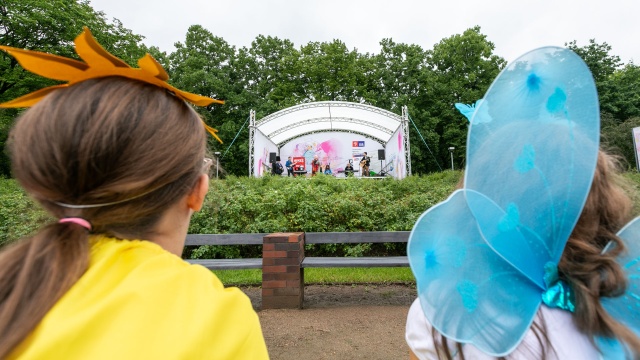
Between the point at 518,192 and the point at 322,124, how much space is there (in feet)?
69.9

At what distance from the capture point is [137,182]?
888 mm

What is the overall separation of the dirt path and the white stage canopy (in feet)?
A: 45.7

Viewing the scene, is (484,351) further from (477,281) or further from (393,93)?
(393,93)

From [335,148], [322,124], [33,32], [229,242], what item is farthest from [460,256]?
[33,32]

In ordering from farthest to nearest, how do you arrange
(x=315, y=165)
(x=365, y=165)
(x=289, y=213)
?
(x=315, y=165), (x=365, y=165), (x=289, y=213)

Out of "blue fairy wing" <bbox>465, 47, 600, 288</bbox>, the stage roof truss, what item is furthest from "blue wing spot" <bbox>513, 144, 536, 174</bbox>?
the stage roof truss

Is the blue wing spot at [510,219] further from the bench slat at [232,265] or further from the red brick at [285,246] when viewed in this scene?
the bench slat at [232,265]

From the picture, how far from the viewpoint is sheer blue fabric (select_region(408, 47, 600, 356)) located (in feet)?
3.17

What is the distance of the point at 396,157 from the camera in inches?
768

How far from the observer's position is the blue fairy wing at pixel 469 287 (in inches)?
38.7

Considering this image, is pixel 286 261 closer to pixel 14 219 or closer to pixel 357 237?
pixel 357 237

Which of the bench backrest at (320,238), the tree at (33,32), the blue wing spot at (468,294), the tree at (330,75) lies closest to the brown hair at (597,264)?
the blue wing spot at (468,294)

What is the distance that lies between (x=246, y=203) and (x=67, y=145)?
682 cm

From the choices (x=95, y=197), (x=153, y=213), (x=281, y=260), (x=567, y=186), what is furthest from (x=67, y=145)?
(x=281, y=260)
